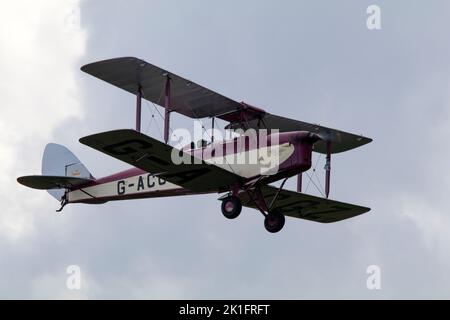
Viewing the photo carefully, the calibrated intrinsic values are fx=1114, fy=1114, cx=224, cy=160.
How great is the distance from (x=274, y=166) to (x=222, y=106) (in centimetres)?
205

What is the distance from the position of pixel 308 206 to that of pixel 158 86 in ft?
A: 18.1

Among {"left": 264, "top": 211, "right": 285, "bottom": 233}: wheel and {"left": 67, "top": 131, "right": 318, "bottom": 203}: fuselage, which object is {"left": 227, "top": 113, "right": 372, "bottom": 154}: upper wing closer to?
{"left": 67, "top": 131, "right": 318, "bottom": 203}: fuselage

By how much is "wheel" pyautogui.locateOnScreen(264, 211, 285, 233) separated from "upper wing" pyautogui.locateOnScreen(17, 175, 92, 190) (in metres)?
5.07

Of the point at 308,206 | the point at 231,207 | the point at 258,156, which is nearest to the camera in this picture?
the point at 231,207

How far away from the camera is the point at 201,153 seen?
24562 millimetres

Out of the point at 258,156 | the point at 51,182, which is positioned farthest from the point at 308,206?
the point at 51,182

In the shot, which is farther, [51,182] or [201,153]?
[51,182]

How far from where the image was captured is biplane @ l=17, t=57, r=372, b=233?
23.3 m

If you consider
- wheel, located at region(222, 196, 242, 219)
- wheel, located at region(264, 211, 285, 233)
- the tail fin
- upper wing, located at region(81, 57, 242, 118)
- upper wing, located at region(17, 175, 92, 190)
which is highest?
upper wing, located at region(81, 57, 242, 118)

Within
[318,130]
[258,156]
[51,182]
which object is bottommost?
[51,182]

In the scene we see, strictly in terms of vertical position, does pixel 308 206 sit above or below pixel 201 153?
below

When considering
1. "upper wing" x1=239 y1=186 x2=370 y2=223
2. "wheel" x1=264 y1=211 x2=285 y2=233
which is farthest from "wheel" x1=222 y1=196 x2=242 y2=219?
"upper wing" x1=239 y1=186 x2=370 y2=223

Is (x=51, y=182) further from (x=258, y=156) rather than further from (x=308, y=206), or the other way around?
(x=308, y=206)

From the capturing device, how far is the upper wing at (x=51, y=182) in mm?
26609
